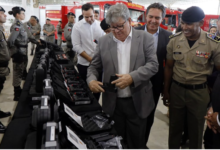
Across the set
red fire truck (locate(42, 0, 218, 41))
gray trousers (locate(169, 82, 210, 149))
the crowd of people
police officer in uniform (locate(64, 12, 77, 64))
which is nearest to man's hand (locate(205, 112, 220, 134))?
the crowd of people

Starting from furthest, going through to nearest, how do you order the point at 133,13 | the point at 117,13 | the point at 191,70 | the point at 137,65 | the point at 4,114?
the point at 133,13, the point at 4,114, the point at 191,70, the point at 137,65, the point at 117,13

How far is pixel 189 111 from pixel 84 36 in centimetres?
154

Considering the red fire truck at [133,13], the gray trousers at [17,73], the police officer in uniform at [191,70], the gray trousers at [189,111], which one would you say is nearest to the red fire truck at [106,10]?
the red fire truck at [133,13]

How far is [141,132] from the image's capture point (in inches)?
58.8

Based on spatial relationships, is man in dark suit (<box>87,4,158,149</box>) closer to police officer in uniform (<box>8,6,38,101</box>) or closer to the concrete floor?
the concrete floor

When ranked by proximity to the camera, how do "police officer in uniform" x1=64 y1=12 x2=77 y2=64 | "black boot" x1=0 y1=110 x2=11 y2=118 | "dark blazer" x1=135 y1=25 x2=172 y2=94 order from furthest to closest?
"police officer in uniform" x1=64 y1=12 x2=77 y2=64
"black boot" x1=0 y1=110 x2=11 y2=118
"dark blazer" x1=135 y1=25 x2=172 y2=94

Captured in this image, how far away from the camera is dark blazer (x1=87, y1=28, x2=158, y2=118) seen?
4.38 feet

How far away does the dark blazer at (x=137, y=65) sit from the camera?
4.38 ft

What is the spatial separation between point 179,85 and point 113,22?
0.86 metres

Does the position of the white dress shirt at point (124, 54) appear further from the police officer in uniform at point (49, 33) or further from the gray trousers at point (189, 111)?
the police officer in uniform at point (49, 33)

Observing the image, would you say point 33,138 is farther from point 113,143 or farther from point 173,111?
point 173,111

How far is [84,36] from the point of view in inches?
95.3

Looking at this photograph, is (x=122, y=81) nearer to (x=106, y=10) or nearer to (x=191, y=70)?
(x=191, y=70)

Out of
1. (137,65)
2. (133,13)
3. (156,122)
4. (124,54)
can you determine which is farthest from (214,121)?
(133,13)
